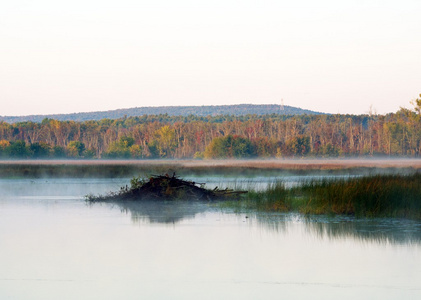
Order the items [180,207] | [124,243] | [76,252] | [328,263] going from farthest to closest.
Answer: [180,207] < [124,243] < [76,252] < [328,263]

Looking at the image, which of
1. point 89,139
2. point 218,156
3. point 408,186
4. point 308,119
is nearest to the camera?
point 408,186

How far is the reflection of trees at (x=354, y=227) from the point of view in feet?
38.8

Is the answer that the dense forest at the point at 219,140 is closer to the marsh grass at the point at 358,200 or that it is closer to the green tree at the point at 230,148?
the green tree at the point at 230,148

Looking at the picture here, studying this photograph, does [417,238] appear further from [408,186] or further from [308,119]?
[308,119]

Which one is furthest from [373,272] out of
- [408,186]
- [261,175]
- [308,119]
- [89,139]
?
[308,119]

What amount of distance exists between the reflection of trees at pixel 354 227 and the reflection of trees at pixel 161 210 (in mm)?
1739

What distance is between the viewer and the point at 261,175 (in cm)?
3753

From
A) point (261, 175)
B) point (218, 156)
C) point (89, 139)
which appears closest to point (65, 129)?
point (89, 139)

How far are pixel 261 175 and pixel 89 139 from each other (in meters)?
62.5

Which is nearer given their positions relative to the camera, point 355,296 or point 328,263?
point 355,296

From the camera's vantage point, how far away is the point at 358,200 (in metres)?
15.3

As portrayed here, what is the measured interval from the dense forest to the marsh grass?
174 feet

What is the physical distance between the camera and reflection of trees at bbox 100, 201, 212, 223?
15.1 meters

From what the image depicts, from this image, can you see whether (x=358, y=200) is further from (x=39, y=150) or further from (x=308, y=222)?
(x=39, y=150)
